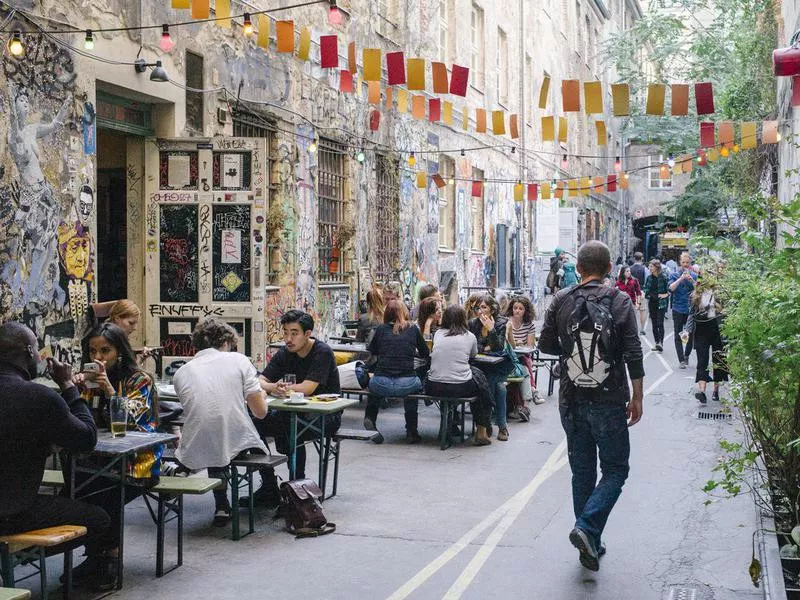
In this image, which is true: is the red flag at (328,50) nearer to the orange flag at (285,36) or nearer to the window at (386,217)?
the orange flag at (285,36)

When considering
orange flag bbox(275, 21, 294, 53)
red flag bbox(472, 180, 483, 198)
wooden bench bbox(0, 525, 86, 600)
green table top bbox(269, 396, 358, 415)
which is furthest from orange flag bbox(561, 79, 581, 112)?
wooden bench bbox(0, 525, 86, 600)

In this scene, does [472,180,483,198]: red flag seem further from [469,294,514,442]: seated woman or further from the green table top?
the green table top

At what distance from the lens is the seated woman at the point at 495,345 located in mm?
11742

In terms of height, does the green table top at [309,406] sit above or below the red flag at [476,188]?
below

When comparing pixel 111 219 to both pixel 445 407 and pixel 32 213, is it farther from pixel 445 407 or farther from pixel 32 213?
pixel 445 407

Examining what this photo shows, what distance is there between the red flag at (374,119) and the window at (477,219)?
7318mm

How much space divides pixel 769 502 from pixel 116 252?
9090mm

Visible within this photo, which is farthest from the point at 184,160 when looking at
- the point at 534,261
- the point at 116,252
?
the point at 534,261

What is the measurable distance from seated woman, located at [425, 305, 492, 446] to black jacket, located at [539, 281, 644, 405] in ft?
13.9

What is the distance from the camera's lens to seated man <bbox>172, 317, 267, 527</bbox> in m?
7.24

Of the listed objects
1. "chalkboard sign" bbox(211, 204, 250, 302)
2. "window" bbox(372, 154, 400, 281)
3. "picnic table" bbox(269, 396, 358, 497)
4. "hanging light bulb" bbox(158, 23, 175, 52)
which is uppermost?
"hanging light bulb" bbox(158, 23, 175, 52)

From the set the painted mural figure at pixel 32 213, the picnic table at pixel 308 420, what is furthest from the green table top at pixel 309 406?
the painted mural figure at pixel 32 213

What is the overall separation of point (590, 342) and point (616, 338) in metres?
0.17

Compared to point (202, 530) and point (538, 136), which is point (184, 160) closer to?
point (202, 530)
